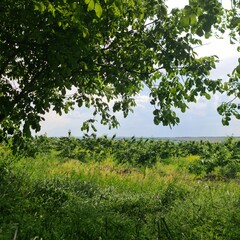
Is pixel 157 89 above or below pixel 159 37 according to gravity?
below

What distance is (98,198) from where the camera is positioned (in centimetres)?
725

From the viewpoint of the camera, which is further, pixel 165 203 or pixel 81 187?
pixel 81 187

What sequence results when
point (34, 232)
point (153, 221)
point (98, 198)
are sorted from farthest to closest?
point (98, 198), point (153, 221), point (34, 232)

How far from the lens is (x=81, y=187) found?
26.4 ft

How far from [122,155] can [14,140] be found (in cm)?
1259

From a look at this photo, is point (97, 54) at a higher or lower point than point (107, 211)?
higher

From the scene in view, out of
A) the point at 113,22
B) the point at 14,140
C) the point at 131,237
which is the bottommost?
the point at 131,237

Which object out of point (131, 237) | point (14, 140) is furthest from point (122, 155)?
point (131, 237)

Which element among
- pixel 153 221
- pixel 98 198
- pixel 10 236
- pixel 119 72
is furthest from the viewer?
pixel 98 198

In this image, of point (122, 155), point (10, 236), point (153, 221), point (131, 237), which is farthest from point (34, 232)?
point (122, 155)

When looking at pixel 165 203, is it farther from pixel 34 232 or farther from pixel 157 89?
pixel 34 232

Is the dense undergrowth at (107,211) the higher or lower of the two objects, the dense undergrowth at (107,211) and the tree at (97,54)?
the lower

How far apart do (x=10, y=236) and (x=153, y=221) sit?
2465 millimetres

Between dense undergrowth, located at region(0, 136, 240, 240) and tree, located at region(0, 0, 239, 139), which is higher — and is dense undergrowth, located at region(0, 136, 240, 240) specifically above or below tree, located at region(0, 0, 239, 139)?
below
